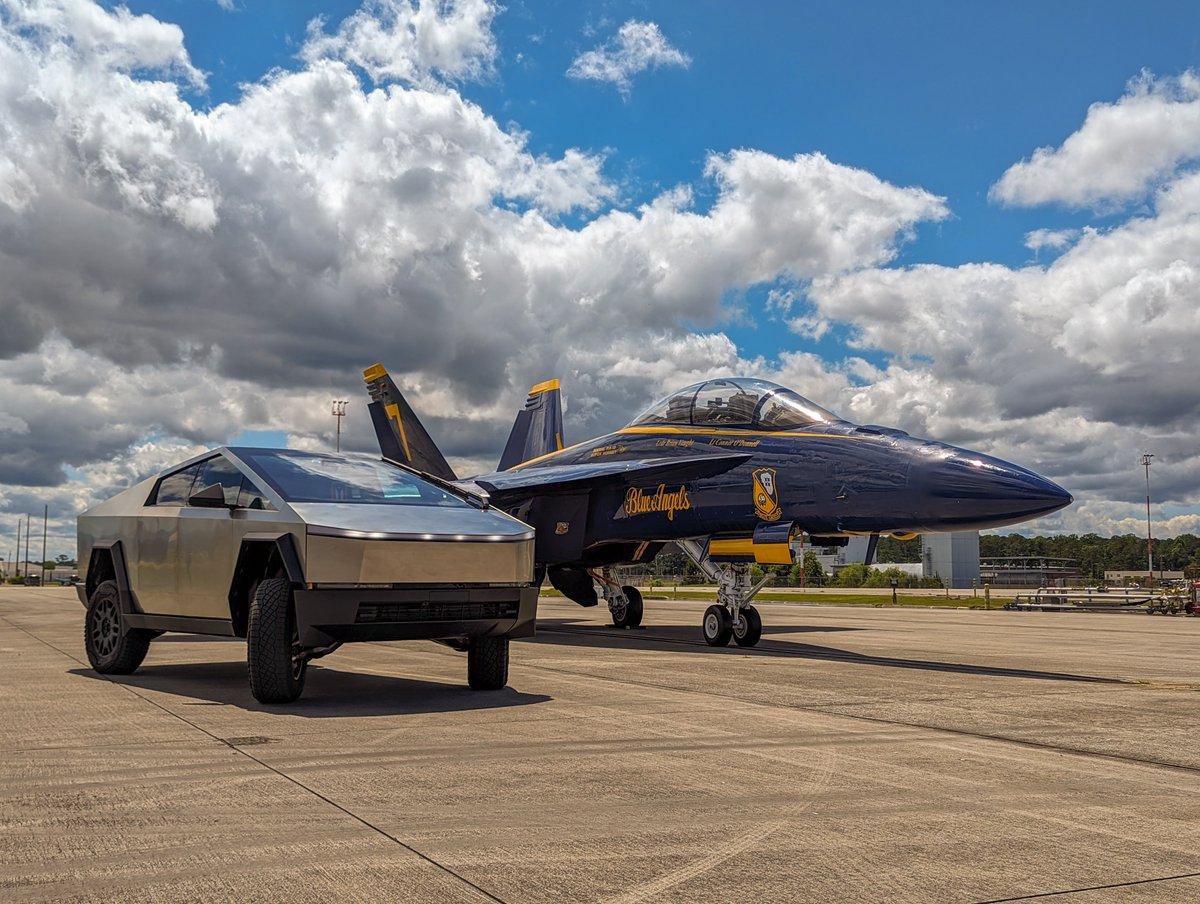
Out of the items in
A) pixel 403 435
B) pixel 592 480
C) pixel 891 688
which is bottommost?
pixel 891 688

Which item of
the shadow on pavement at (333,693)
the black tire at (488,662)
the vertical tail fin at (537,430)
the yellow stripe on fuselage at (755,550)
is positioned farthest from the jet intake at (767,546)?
the vertical tail fin at (537,430)

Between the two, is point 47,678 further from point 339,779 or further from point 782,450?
point 782,450

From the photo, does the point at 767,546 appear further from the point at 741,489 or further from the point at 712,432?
the point at 712,432

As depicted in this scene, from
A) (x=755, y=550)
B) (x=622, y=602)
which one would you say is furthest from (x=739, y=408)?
(x=622, y=602)

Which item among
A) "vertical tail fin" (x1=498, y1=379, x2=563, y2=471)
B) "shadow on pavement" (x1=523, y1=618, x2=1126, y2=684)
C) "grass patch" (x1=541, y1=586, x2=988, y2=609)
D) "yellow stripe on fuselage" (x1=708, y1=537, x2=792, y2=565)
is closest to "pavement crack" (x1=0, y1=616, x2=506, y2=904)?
"shadow on pavement" (x1=523, y1=618, x2=1126, y2=684)

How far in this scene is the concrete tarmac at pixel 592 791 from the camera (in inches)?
118

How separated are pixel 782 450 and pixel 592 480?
10.4 feet

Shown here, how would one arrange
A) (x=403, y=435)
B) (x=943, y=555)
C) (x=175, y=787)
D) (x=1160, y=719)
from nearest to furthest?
(x=175, y=787) < (x=1160, y=719) < (x=403, y=435) < (x=943, y=555)

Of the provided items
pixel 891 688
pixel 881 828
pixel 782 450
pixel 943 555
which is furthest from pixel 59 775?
pixel 943 555

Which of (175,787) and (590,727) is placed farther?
(590,727)

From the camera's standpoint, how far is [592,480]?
1493 cm

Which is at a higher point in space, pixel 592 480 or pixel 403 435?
pixel 403 435

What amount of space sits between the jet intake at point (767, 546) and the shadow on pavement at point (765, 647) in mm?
1116

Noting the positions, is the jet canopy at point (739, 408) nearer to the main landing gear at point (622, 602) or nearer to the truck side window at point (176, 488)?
the main landing gear at point (622, 602)
